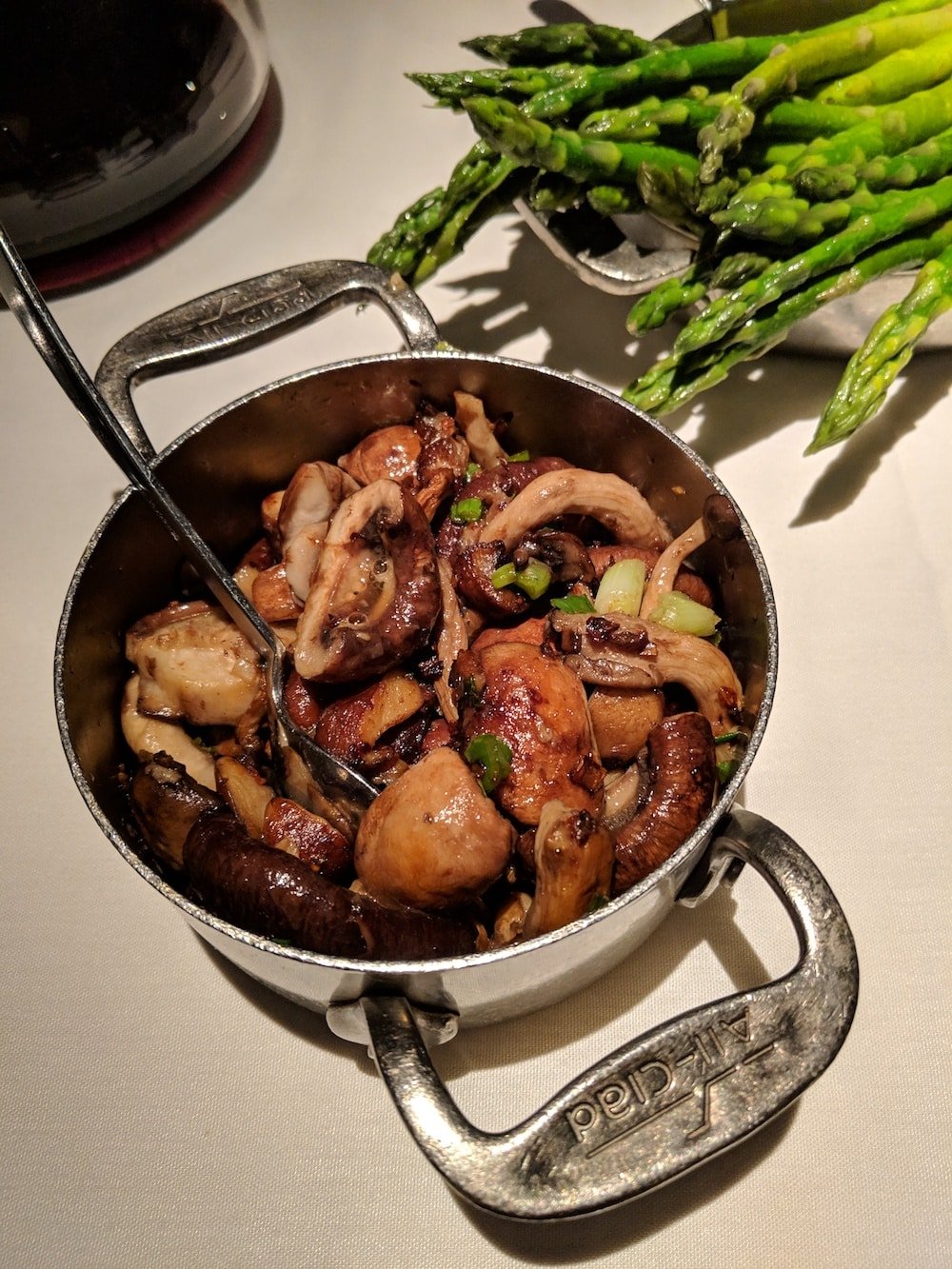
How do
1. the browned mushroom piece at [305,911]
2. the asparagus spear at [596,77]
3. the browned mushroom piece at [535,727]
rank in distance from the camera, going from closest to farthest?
1. the browned mushroom piece at [305,911]
2. the browned mushroom piece at [535,727]
3. the asparagus spear at [596,77]

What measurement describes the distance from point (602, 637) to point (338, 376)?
2.19ft

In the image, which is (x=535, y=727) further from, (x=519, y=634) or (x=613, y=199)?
(x=613, y=199)

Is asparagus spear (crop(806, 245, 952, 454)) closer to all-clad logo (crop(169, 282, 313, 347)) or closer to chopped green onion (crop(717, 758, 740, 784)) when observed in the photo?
chopped green onion (crop(717, 758, 740, 784))

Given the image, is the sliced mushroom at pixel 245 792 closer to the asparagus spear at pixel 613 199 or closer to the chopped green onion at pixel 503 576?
the chopped green onion at pixel 503 576

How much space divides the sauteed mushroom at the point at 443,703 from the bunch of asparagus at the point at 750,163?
43 centimetres

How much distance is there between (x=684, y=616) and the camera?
140 centimetres

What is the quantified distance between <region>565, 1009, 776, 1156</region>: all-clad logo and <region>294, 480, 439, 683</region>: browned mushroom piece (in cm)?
64

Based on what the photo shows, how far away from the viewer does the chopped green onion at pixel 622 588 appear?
4.70 feet

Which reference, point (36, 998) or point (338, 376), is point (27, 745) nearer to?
point (36, 998)

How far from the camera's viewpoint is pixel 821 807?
1.52m

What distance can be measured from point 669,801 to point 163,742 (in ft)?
2.52

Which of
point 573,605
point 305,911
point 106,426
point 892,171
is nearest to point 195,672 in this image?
point 106,426

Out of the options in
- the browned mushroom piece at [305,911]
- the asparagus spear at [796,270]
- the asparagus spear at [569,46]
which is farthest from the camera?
the asparagus spear at [569,46]

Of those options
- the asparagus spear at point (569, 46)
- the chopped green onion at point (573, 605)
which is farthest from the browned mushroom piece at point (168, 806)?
the asparagus spear at point (569, 46)
